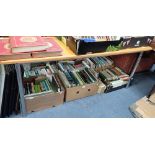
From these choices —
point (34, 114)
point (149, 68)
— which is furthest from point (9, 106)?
point (149, 68)

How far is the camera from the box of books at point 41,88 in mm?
1501

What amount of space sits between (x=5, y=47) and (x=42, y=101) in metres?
0.63

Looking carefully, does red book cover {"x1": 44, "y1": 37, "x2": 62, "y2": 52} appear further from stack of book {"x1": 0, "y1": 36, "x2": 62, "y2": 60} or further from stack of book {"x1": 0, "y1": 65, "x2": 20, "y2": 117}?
stack of book {"x1": 0, "y1": 65, "x2": 20, "y2": 117}

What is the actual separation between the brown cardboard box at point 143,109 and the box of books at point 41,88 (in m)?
0.77

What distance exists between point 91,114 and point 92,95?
277 millimetres

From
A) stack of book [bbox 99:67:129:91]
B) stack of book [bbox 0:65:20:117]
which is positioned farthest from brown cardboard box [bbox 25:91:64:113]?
stack of book [bbox 99:67:129:91]

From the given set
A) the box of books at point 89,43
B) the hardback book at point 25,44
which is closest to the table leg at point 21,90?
the hardback book at point 25,44

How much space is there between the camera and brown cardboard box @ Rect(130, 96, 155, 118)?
1691 mm

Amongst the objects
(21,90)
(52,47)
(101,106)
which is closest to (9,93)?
(21,90)

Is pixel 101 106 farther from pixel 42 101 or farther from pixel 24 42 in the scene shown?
pixel 24 42

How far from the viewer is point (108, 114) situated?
1697 mm

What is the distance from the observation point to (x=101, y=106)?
69.9 inches
